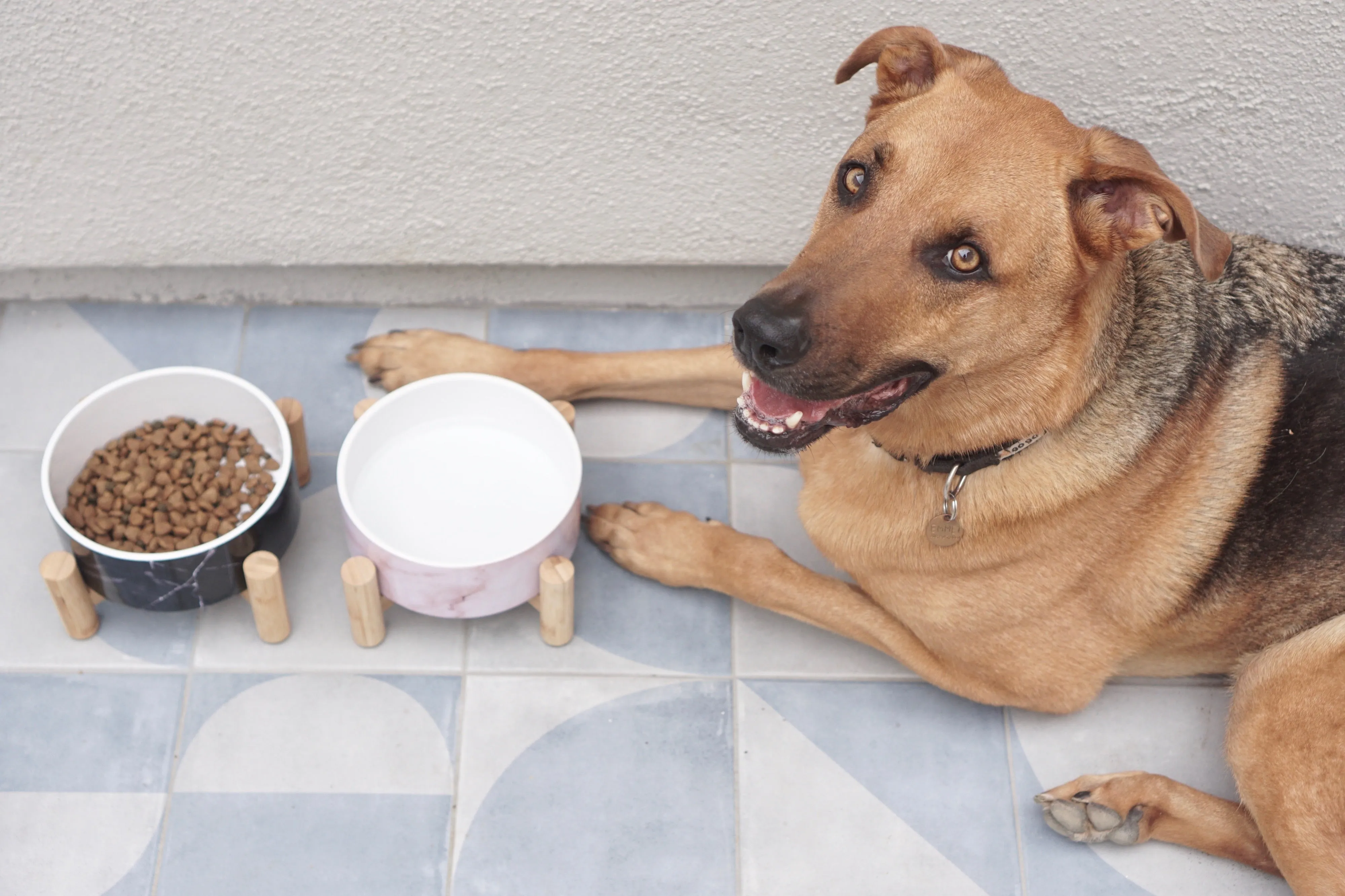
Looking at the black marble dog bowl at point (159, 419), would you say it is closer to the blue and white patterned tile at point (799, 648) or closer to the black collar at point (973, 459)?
the blue and white patterned tile at point (799, 648)

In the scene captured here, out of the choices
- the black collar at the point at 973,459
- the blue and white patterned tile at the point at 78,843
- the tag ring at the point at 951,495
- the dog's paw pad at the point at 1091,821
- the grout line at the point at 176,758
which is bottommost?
the blue and white patterned tile at the point at 78,843

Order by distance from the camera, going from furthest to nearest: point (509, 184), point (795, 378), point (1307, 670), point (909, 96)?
point (509, 184)
point (1307, 670)
point (909, 96)
point (795, 378)

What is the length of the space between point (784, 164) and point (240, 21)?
1.41 m

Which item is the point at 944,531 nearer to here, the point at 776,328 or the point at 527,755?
the point at 776,328

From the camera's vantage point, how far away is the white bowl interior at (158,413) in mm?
2926

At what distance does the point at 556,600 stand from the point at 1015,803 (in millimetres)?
1226

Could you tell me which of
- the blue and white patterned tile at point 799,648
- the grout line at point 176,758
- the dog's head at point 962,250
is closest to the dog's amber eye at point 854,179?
the dog's head at point 962,250

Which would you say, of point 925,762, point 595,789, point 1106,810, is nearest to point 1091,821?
point 1106,810

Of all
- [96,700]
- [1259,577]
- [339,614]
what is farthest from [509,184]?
[1259,577]

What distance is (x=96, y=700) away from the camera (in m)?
2.94

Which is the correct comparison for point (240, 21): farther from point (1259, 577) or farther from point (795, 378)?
point (1259, 577)

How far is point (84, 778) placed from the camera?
285 cm

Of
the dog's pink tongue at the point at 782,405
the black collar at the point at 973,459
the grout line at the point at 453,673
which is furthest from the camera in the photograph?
the grout line at the point at 453,673

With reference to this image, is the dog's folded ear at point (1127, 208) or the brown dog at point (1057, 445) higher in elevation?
the dog's folded ear at point (1127, 208)
